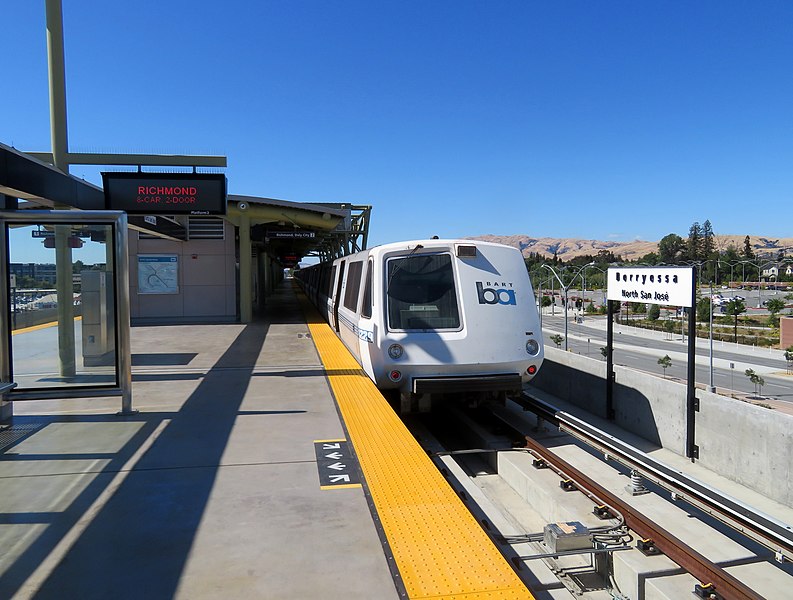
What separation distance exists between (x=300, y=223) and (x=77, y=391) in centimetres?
1325

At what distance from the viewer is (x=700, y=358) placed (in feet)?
144

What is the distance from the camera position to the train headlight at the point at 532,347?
7.18 m

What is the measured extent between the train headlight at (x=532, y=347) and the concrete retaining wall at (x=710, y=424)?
2.18 m

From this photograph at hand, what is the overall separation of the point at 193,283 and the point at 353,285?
10.9m

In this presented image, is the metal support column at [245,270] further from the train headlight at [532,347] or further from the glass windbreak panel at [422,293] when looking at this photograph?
the train headlight at [532,347]

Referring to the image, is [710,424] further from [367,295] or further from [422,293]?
[367,295]

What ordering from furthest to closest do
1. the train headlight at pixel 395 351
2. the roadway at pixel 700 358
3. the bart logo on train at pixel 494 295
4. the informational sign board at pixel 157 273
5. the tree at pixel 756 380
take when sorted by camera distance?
the roadway at pixel 700 358, the tree at pixel 756 380, the informational sign board at pixel 157 273, the bart logo on train at pixel 494 295, the train headlight at pixel 395 351

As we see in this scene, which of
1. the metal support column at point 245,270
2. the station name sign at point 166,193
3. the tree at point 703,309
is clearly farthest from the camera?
the tree at point 703,309

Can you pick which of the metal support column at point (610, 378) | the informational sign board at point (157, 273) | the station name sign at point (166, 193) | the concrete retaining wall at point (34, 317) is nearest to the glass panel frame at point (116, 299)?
the concrete retaining wall at point (34, 317)

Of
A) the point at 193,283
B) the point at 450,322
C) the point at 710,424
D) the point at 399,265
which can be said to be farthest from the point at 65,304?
the point at 193,283

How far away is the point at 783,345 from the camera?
45906 millimetres

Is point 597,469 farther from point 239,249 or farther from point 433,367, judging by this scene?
point 239,249

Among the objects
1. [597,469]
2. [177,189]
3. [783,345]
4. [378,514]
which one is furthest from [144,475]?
[783,345]

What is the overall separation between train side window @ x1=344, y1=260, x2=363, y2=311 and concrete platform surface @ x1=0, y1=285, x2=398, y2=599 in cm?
217
